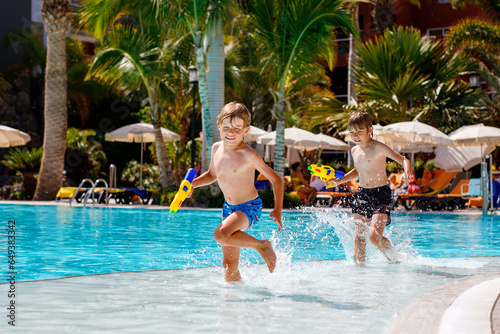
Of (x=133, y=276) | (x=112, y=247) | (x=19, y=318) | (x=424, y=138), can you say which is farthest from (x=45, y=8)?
(x=19, y=318)

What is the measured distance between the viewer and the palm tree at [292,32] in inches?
681

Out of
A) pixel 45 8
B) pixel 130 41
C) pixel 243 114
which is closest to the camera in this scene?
pixel 243 114

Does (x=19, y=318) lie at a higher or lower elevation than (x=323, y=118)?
lower

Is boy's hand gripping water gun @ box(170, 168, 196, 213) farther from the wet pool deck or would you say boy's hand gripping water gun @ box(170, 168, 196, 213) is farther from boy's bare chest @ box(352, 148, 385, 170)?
boy's bare chest @ box(352, 148, 385, 170)

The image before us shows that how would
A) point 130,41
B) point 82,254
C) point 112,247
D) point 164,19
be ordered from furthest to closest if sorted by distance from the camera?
point 130,41
point 164,19
point 112,247
point 82,254

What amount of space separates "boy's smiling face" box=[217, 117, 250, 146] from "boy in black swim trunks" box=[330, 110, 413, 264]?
5.91ft

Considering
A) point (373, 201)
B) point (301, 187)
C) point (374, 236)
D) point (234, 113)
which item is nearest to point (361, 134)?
point (373, 201)

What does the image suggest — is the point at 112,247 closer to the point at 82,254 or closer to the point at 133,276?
the point at 82,254

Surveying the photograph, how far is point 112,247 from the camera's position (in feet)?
27.9

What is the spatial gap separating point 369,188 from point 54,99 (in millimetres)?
17554

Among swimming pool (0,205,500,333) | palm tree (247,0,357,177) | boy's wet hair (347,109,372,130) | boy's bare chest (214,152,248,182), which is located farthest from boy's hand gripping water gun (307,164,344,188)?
palm tree (247,0,357,177)

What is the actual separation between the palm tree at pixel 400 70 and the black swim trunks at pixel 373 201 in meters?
15.4

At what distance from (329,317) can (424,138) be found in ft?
48.3

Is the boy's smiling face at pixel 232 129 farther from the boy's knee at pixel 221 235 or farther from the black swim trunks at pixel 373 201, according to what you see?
the black swim trunks at pixel 373 201
